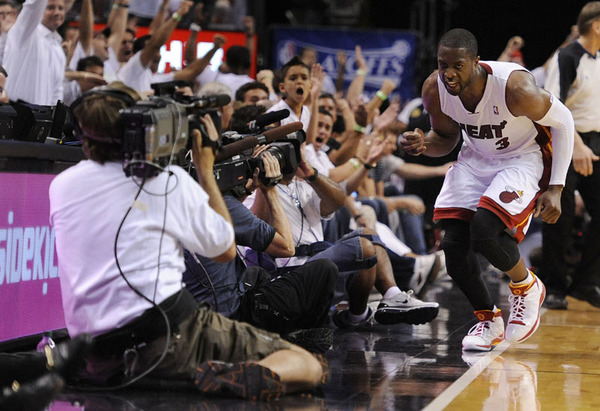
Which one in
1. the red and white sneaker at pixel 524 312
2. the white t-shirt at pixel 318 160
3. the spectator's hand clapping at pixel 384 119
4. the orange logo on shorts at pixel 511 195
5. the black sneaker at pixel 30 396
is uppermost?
the spectator's hand clapping at pixel 384 119

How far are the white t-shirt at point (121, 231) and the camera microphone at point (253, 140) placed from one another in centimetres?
53

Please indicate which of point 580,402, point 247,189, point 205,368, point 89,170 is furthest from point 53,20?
point 580,402

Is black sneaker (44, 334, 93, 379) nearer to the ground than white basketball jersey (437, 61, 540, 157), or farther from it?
nearer to the ground

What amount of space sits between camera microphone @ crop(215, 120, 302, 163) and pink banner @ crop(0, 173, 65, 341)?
0.88 metres

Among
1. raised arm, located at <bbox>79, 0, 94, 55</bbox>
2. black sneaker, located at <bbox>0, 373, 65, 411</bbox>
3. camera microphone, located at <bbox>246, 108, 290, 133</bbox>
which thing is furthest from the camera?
raised arm, located at <bbox>79, 0, 94, 55</bbox>

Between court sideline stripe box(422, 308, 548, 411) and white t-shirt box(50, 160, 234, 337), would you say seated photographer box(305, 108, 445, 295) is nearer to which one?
court sideline stripe box(422, 308, 548, 411)

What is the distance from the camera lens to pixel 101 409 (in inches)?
134

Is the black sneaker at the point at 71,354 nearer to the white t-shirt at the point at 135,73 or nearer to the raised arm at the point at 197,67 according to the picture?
the white t-shirt at the point at 135,73

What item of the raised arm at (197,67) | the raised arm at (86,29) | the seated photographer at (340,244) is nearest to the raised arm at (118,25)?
the raised arm at (86,29)

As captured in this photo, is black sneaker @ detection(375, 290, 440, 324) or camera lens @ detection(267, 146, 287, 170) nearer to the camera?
camera lens @ detection(267, 146, 287, 170)

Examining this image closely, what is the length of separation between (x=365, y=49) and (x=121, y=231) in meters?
9.21

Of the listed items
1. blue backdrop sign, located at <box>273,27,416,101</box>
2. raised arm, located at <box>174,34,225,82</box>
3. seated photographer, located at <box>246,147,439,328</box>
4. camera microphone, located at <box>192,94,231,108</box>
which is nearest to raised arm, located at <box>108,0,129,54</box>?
raised arm, located at <box>174,34,225,82</box>

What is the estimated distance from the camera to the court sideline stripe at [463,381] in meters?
3.66

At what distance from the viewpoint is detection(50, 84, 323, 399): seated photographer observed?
3.42m
